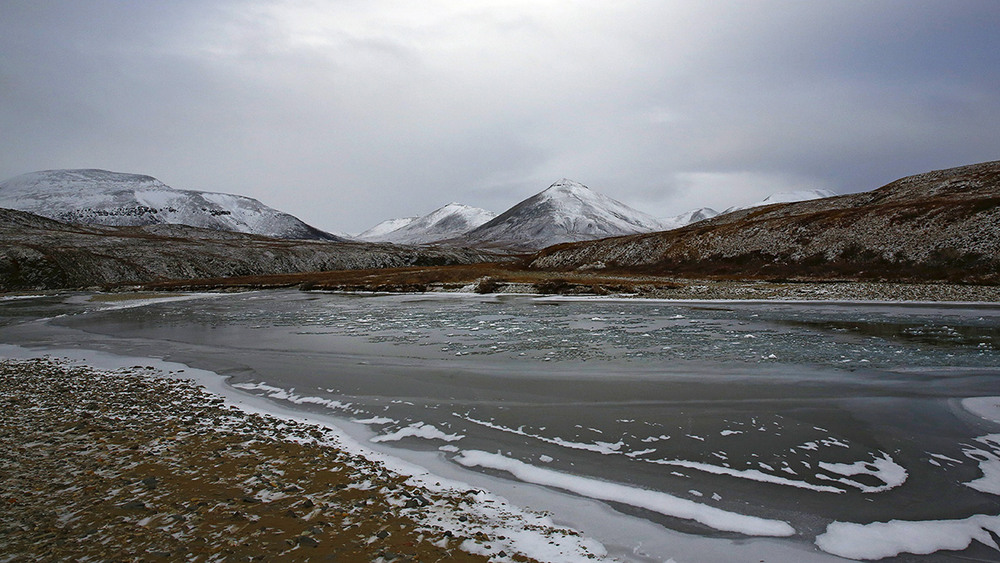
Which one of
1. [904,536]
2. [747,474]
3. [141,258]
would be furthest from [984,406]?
[141,258]

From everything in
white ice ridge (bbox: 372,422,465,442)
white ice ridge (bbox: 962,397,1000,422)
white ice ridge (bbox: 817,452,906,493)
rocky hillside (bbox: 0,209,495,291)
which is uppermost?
rocky hillside (bbox: 0,209,495,291)

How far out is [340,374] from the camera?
16.0 m

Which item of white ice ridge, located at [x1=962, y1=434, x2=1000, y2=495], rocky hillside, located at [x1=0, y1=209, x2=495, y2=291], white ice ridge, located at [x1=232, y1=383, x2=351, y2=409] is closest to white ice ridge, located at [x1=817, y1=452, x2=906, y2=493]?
white ice ridge, located at [x1=962, y1=434, x2=1000, y2=495]

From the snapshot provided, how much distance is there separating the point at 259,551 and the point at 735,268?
74081mm

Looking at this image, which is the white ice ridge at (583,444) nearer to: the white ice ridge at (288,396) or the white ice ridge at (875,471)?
the white ice ridge at (875,471)

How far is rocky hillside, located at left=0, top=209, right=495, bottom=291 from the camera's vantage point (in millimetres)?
84125

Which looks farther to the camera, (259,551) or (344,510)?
(344,510)

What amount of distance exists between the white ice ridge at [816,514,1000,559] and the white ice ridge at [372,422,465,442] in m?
6.29

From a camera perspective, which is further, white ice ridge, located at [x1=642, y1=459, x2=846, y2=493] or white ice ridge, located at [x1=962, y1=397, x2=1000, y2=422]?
white ice ridge, located at [x1=962, y1=397, x2=1000, y2=422]

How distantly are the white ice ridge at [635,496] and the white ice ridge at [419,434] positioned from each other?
104cm

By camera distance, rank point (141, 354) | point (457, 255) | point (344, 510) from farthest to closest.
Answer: point (457, 255)
point (141, 354)
point (344, 510)

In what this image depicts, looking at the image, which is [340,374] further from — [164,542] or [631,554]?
[631,554]

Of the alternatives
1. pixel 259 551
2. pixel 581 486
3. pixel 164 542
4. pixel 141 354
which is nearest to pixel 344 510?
pixel 259 551

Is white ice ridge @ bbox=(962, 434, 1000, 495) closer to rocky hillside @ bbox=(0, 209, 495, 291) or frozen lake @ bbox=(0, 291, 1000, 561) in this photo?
frozen lake @ bbox=(0, 291, 1000, 561)
